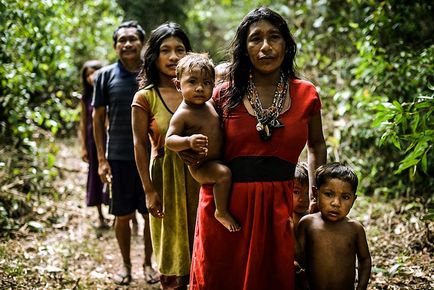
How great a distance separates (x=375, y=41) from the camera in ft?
16.7

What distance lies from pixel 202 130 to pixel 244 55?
41 centimetres

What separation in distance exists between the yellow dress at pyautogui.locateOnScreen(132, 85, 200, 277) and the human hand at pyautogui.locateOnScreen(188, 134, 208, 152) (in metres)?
0.91

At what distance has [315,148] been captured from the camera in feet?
8.36

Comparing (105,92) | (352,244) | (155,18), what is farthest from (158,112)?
(155,18)

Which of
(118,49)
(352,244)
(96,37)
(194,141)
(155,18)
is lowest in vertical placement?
(352,244)

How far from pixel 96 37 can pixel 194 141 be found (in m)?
7.11

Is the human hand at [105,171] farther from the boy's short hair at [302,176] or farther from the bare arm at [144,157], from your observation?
the boy's short hair at [302,176]

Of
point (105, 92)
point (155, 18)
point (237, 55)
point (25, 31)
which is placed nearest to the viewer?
point (237, 55)

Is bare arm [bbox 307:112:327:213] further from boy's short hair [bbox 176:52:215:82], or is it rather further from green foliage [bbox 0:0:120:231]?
green foliage [bbox 0:0:120:231]

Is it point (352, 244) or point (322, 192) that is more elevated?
point (322, 192)

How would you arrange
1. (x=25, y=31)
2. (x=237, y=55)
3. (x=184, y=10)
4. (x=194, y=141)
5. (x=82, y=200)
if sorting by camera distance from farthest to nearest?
(x=184, y=10) < (x=82, y=200) < (x=25, y=31) < (x=237, y=55) < (x=194, y=141)

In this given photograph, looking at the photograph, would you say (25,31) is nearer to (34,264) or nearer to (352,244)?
(34,264)

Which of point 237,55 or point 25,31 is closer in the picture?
point 237,55

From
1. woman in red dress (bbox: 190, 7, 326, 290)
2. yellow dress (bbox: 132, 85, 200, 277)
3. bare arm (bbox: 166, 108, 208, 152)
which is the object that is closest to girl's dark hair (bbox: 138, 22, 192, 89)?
yellow dress (bbox: 132, 85, 200, 277)
